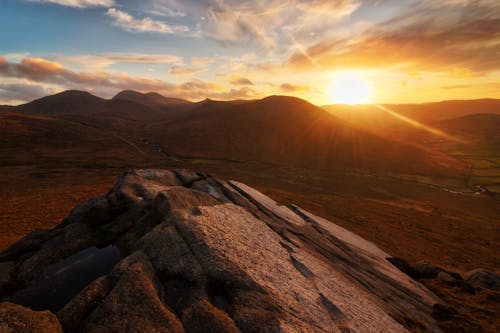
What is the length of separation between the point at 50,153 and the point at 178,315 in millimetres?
115667

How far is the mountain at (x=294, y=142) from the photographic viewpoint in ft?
412

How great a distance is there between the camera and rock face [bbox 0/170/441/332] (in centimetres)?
1016

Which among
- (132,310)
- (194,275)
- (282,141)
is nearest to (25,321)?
(132,310)

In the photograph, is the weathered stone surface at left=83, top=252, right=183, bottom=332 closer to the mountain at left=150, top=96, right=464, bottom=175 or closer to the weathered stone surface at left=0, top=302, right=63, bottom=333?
the weathered stone surface at left=0, top=302, right=63, bottom=333

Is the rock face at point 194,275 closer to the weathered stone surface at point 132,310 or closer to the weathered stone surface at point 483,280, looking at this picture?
the weathered stone surface at point 132,310

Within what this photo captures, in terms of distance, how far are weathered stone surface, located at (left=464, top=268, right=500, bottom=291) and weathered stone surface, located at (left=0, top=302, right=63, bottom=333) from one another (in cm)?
3314

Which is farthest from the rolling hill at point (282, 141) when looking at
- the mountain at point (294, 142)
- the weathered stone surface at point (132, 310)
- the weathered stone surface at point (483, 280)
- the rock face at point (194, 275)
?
the weathered stone surface at point (132, 310)

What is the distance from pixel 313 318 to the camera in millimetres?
12258

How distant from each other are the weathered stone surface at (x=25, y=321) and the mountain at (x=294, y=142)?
111m

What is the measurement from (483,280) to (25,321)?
3514 centimetres

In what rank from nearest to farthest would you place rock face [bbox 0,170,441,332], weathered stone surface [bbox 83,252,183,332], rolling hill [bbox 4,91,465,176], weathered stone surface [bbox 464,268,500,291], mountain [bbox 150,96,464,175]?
weathered stone surface [bbox 83,252,183,332]
rock face [bbox 0,170,441,332]
weathered stone surface [bbox 464,268,500,291]
rolling hill [bbox 4,91,465,176]
mountain [bbox 150,96,464,175]

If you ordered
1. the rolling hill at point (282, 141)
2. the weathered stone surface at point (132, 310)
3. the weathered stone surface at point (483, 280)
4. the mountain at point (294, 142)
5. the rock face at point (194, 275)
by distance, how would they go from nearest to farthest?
the weathered stone surface at point (132, 310), the rock face at point (194, 275), the weathered stone surface at point (483, 280), the rolling hill at point (282, 141), the mountain at point (294, 142)

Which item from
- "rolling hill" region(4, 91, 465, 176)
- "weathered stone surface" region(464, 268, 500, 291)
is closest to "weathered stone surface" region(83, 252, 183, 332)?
"weathered stone surface" region(464, 268, 500, 291)

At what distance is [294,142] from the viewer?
148 m
